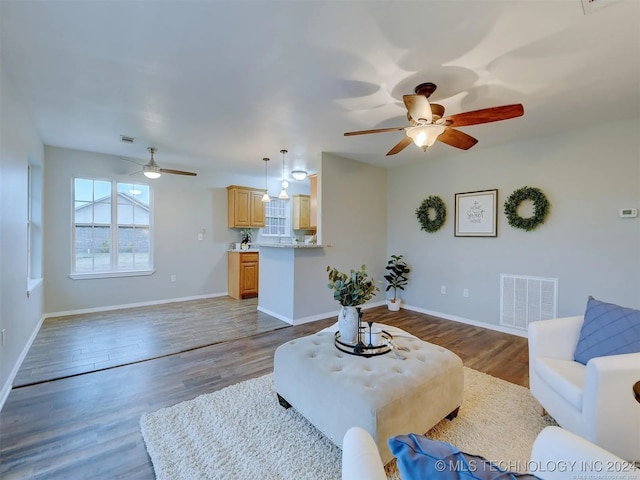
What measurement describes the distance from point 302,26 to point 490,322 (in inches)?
167

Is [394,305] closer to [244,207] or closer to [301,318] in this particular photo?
[301,318]

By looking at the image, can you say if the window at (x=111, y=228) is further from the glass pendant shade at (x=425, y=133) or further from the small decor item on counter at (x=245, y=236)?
the glass pendant shade at (x=425, y=133)

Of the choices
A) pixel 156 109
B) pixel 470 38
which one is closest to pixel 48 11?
pixel 156 109

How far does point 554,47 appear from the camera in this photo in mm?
1975

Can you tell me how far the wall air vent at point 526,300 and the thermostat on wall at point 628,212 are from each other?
0.95 metres

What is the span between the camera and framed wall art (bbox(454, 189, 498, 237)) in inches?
162

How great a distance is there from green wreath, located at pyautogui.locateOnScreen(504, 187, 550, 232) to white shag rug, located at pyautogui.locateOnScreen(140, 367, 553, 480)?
2225 mm

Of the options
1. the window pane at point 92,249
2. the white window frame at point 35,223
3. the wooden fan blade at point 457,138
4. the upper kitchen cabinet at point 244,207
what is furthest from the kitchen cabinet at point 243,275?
the wooden fan blade at point 457,138

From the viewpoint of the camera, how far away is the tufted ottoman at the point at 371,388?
1.52 meters

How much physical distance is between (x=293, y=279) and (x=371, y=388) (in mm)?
2740

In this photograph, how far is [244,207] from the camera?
244 inches

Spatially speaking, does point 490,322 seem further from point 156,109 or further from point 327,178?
point 156,109

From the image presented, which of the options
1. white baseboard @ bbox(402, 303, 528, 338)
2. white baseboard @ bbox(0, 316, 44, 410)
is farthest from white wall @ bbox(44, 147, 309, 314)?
white baseboard @ bbox(402, 303, 528, 338)

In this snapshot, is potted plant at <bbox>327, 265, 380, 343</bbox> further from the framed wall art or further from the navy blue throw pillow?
the framed wall art
